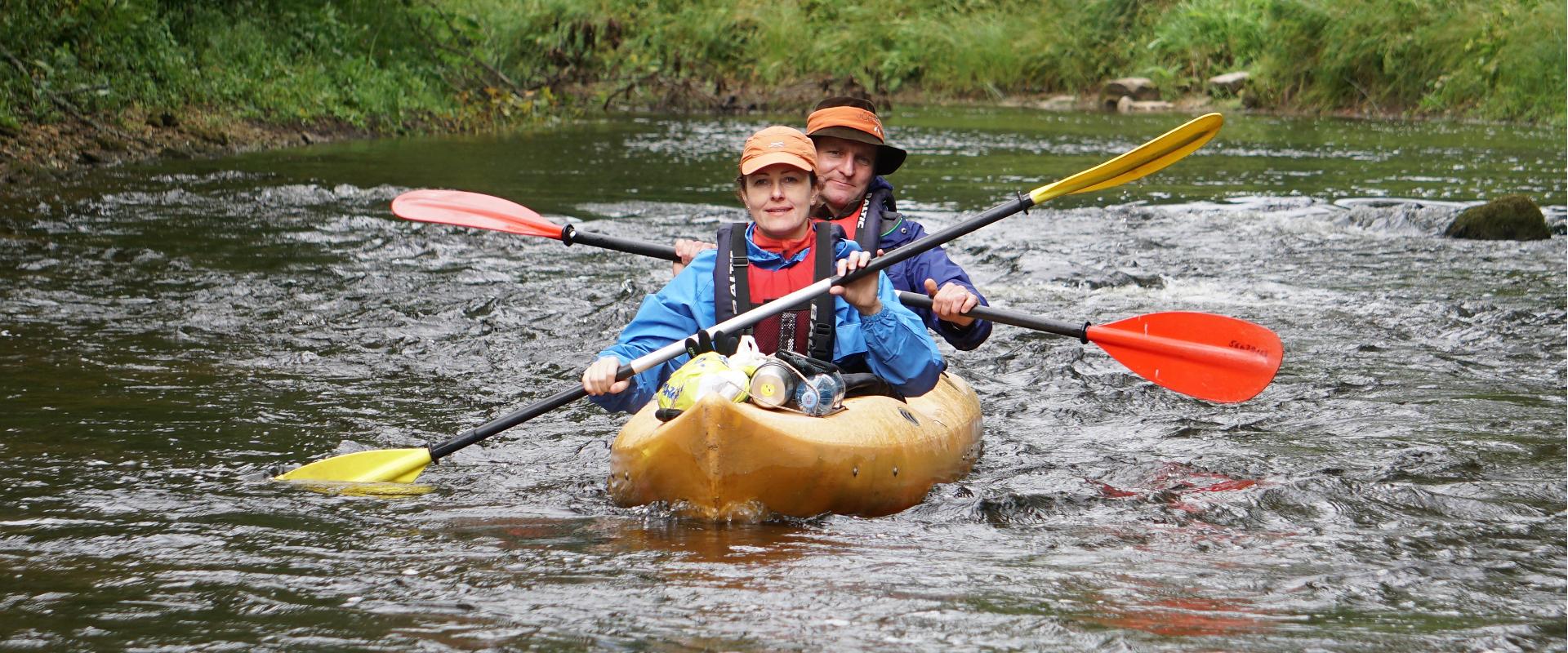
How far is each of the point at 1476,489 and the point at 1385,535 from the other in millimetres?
631

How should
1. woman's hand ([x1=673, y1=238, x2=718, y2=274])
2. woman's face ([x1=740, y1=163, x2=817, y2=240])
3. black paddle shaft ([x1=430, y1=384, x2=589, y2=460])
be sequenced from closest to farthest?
1. woman's face ([x1=740, y1=163, x2=817, y2=240])
2. black paddle shaft ([x1=430, y1=384, x2=589, y2=460])
3. woman's hand ([x1=673, y1=238, x2=718, y2=274])

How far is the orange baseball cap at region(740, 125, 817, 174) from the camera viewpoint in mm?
3781

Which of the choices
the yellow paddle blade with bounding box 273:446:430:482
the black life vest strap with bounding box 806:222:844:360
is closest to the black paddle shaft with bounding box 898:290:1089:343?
the black life vest strap with bounding box 806:222:844:360

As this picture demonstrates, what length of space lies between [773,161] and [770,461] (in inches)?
29.4

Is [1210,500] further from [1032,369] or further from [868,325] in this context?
[1032,369]

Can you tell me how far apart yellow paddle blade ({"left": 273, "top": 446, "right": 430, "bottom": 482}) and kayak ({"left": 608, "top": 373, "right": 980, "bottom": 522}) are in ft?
1.92

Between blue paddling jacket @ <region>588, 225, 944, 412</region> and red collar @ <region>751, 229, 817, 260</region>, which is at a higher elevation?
red collar @ <region>751, 229, 817, 260</region>

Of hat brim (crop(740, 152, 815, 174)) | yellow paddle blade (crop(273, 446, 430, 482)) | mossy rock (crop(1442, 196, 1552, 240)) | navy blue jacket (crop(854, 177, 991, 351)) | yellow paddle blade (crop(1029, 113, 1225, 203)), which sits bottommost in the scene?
mossy rock (crop(1442, 196, 1552, 240))

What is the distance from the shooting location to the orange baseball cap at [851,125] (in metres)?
4.68

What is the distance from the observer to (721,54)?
2634cm

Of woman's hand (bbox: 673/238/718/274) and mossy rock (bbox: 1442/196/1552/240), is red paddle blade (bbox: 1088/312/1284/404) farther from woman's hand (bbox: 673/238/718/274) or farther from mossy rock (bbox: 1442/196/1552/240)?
mossy rock (bbox: 1442/196/1552/240)

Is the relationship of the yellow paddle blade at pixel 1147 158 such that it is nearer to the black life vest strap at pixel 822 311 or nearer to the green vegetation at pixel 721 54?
the black life vest strap at pixel 822 311

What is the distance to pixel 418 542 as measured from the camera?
345 cm

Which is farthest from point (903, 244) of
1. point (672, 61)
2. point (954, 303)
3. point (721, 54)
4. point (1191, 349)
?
point (721, 54)
